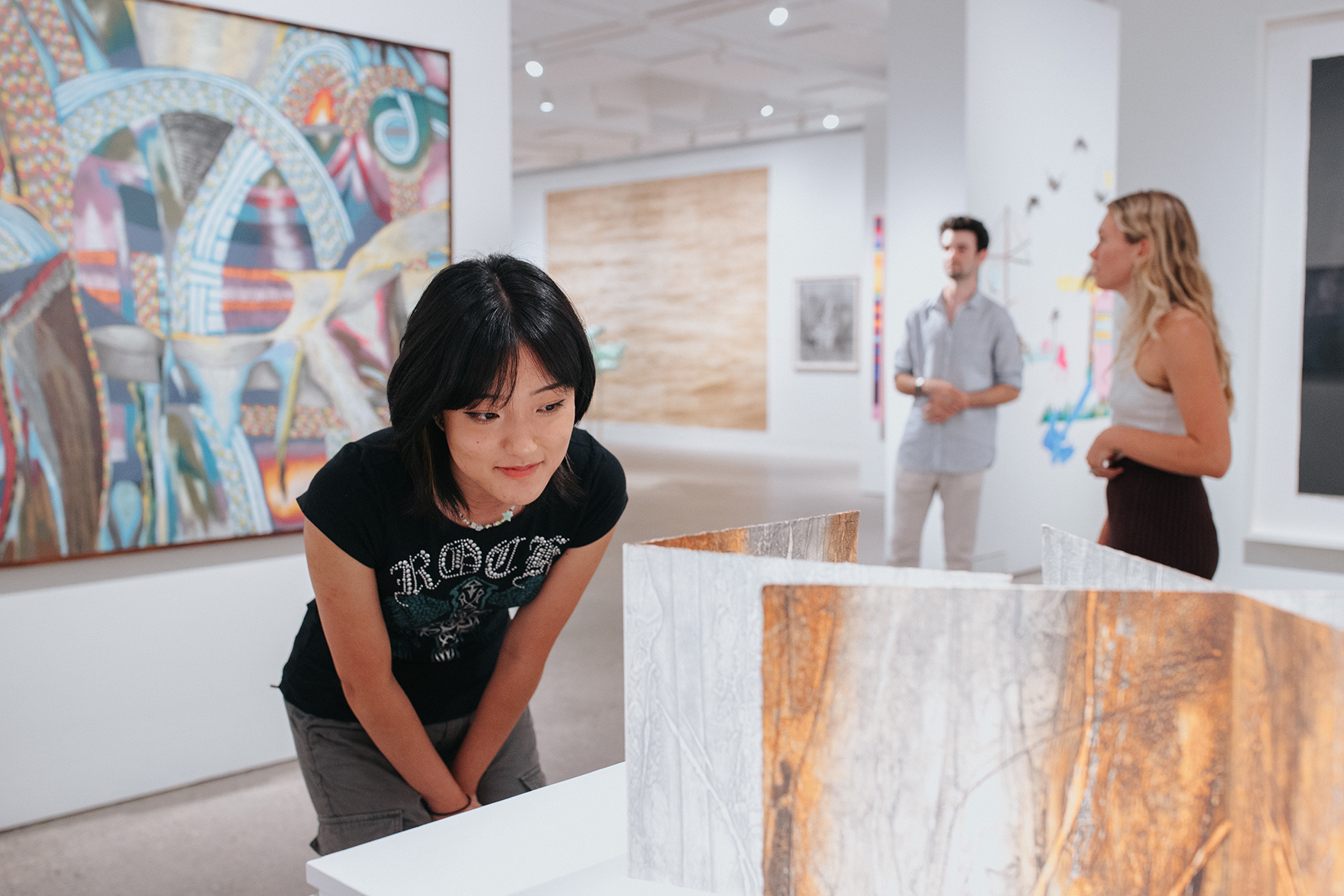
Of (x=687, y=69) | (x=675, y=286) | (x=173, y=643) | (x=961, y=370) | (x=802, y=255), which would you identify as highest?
(x=687, y=69)

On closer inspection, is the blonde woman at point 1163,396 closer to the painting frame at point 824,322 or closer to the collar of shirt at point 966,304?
the collar of shirt at point 966,304

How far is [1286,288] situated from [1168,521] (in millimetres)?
3376

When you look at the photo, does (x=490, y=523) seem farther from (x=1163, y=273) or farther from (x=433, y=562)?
(x=1163, y=273)

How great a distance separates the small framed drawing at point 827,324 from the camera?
1137 cm

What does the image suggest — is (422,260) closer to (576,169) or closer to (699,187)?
(699,187)

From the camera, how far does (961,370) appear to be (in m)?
4.37

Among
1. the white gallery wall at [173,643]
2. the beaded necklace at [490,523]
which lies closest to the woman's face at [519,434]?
the beaded necklace at [490,523]

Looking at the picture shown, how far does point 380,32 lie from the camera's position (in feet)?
11.0

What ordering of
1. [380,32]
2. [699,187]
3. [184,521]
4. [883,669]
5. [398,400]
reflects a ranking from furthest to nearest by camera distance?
[699,187] → [380,32] → [184,521] → [398,400] → [883,669]

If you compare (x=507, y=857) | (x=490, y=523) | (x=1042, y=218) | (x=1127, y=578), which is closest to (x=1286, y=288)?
(x=1042, y=218)

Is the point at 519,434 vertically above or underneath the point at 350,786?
above

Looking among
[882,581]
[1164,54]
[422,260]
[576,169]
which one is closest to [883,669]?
[882,581]

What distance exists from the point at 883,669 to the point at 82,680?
2.93m

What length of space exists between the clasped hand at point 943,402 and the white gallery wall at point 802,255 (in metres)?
6.53
